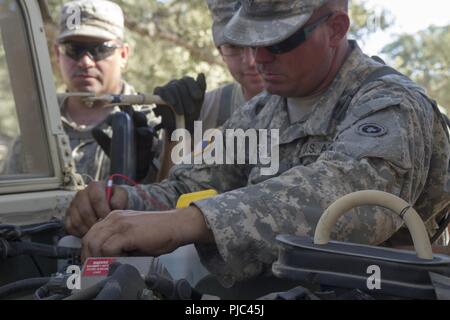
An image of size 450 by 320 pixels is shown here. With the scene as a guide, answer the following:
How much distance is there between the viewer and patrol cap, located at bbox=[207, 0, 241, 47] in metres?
3.70

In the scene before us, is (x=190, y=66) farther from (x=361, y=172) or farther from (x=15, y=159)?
(x=361, y=172)

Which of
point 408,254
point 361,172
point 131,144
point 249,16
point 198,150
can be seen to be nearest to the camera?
point 408,254

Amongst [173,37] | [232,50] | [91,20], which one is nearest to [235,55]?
[232,50]

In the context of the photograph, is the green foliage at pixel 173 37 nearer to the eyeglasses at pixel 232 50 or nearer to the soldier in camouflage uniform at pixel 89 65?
the soldier in camouflage uniform at pixel 89 65

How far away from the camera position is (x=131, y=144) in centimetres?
360

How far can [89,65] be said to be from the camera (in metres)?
4.63

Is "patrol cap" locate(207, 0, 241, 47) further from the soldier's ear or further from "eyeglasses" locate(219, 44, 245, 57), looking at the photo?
the soldier's ear

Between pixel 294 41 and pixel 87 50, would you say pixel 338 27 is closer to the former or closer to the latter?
pixel 294 41

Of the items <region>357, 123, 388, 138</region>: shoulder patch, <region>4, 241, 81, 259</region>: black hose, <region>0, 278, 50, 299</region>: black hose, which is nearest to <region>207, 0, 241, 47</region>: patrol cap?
Answer: <region>357, 123, 388, 138</region>: shoulder patch

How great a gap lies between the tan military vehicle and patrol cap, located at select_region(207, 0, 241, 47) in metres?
1.09

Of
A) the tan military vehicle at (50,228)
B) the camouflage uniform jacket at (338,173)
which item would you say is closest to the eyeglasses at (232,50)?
the camouflage uniform jacket at (338,173)

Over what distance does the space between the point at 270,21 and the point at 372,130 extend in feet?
1.71
